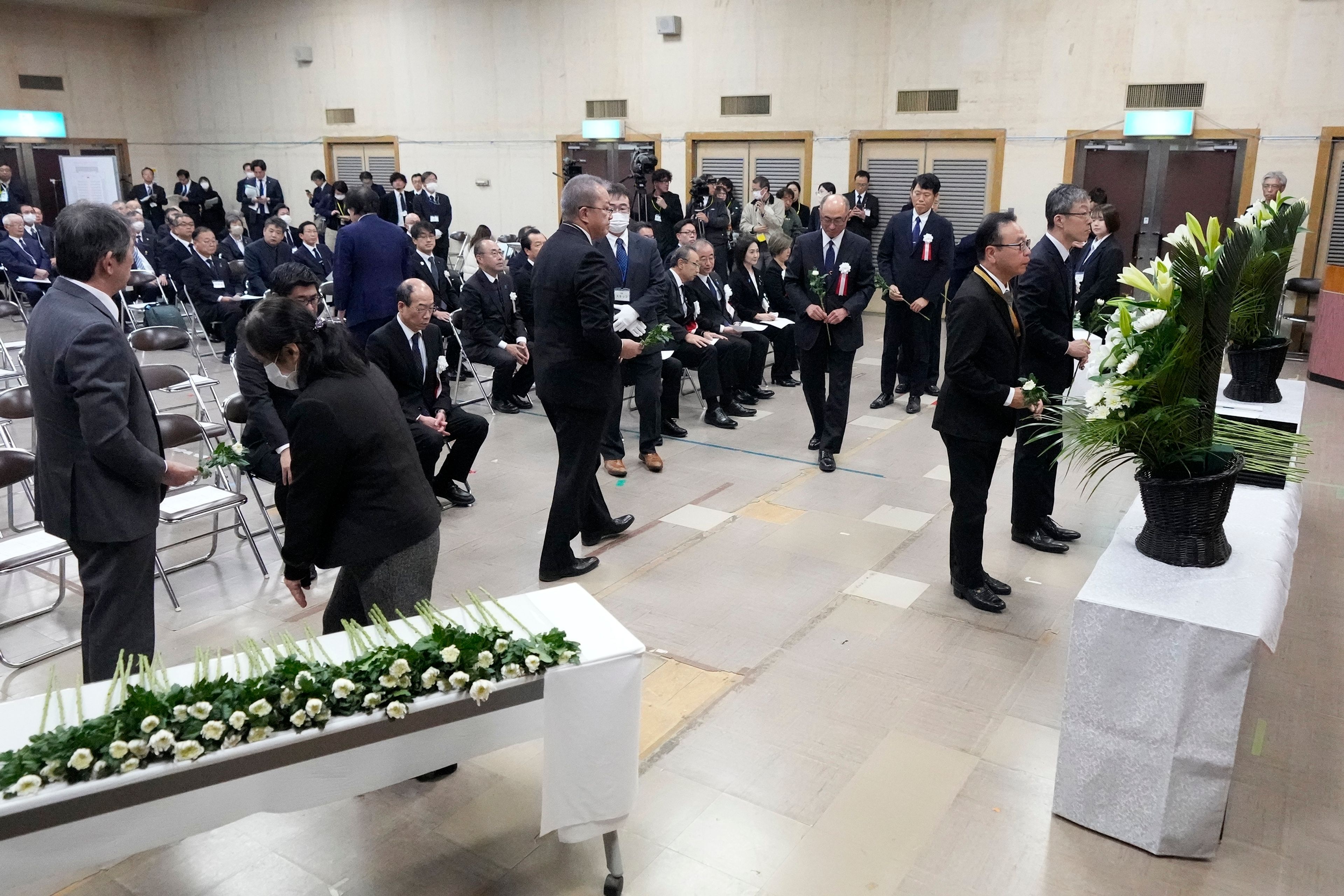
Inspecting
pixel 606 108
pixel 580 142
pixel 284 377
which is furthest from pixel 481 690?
pixel 580 142

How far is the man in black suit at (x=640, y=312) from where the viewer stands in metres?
6.30

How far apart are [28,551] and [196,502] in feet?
2.43

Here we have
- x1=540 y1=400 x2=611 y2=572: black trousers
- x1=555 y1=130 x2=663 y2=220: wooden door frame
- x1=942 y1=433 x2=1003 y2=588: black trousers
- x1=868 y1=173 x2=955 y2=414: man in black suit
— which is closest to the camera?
x1=942 y1=433 x2=1003 y2=588: black trousers

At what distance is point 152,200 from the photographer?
53.7ft

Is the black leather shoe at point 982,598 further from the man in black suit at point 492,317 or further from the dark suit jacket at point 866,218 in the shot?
the dark suit jacket at point 866,218

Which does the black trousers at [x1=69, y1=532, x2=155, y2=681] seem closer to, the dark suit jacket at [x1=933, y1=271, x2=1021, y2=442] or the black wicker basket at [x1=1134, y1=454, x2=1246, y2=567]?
the dark suit jacket at [x1=933, y1=271, x2=1021, y2=442]

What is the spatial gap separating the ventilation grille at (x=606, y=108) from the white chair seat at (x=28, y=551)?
1142cm

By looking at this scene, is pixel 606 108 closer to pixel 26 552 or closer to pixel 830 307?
pixel 830 307

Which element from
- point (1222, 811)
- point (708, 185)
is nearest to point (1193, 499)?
point (1222, 811)

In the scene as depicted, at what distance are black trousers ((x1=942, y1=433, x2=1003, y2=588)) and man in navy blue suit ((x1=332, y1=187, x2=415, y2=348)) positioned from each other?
386 cm

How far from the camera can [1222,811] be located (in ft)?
9.03

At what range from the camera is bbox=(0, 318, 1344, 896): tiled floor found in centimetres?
276

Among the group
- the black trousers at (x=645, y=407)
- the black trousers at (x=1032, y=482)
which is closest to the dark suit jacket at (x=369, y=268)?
the black trousers at (x=645, y=407)

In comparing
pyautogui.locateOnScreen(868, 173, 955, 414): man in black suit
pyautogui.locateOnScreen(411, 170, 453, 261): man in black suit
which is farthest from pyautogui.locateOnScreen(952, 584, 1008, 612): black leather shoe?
pyautogui.locateOnScreen(411, 170, 453, 261): man in black suit
